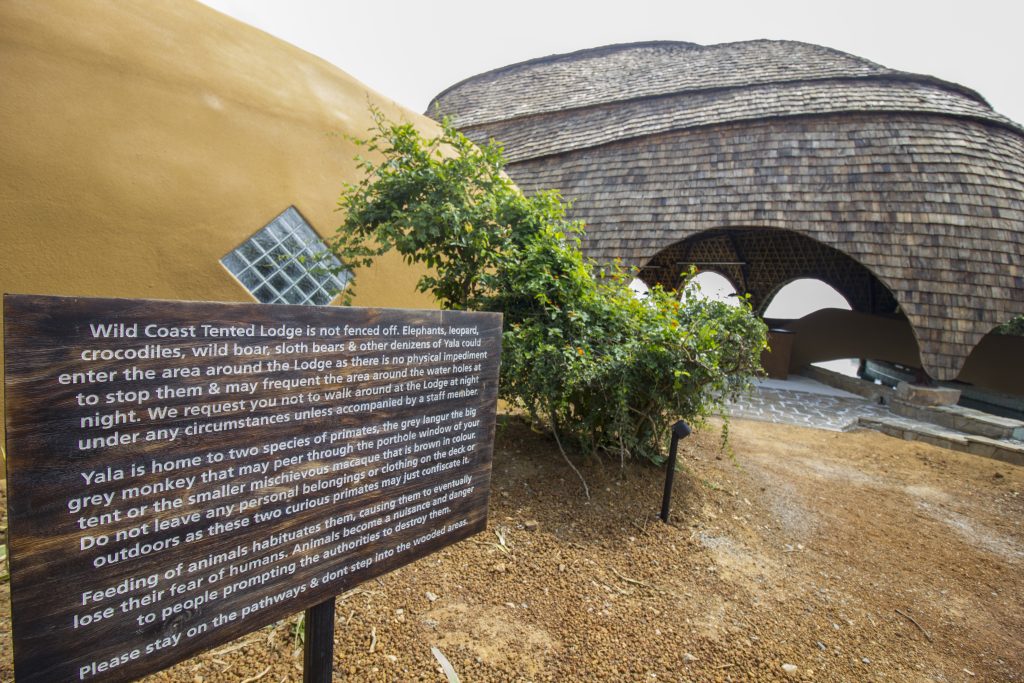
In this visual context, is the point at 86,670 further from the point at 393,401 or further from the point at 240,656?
the point at 240,656

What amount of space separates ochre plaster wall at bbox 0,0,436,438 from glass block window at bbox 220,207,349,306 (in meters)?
0.09

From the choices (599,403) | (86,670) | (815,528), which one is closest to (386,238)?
(599,403)

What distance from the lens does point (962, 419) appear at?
6.45m

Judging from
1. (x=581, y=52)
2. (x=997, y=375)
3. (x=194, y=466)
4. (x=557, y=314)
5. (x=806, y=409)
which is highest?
(x=581, y=52)

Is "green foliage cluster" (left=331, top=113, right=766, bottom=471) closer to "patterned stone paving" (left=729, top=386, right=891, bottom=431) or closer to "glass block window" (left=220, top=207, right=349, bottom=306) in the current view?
"glass block window" (left=220, top=207, right=349, bottom=306)

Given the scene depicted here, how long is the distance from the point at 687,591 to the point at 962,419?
21.7 ft

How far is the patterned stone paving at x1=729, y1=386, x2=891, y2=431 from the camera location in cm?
656

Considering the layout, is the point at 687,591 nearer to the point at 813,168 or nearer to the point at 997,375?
the point at 813,168

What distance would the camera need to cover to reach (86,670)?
2.93 feet

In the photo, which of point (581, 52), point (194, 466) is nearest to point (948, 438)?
point (194, 466)

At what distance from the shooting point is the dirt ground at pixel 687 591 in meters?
1.88

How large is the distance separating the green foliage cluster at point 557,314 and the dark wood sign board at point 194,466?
1745 mm

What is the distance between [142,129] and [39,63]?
572 mm

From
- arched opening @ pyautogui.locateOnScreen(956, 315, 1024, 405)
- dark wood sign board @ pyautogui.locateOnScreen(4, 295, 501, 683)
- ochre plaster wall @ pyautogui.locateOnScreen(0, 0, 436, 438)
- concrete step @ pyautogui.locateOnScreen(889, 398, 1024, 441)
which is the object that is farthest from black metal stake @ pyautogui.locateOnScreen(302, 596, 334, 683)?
arched opening @ pyautogui.locateOnScreen(956, 315, 1024, 405)
